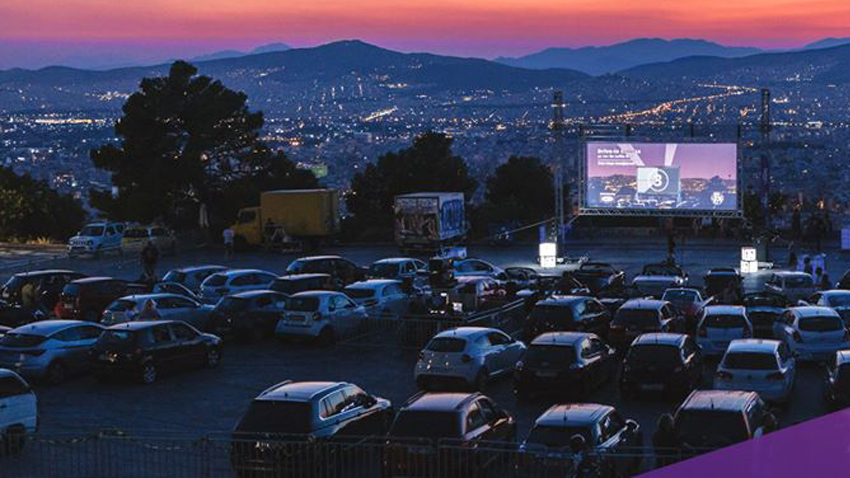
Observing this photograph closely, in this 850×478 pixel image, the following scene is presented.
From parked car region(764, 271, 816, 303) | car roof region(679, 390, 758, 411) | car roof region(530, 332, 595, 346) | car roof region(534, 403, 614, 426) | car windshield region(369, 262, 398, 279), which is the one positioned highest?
car roof region(534, 403, 614, 426)

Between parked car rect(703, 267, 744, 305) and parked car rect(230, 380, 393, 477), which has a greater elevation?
parked car rect(230, 380, 393, 477)

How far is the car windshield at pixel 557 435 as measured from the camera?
1370cm

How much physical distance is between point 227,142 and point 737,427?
44243mm

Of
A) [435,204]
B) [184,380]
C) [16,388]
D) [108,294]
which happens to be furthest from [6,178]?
[16,388]

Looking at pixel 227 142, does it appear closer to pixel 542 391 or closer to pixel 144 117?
pixel 144 117

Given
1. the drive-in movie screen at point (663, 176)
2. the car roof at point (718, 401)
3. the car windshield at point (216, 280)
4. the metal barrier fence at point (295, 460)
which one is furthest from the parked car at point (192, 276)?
the car roof at point (718, 401)

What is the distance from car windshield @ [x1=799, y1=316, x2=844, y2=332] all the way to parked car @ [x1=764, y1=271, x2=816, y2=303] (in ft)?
28.9

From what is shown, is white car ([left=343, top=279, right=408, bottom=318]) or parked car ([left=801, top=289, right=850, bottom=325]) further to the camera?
white car ([left=343, top=279, right=408, bottom=318])

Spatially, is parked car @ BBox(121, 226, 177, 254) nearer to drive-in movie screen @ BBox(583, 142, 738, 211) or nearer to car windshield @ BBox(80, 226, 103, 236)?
car windshield @ BBox(80, 226, 103, 236)

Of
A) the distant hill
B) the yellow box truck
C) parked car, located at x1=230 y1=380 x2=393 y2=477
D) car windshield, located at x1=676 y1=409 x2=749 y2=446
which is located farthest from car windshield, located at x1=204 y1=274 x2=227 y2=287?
the distant hill

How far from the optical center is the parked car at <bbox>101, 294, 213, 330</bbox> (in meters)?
26.5

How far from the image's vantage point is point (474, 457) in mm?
12641

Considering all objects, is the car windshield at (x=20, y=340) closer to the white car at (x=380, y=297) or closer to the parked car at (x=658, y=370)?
the white car at (x=380, y=297)

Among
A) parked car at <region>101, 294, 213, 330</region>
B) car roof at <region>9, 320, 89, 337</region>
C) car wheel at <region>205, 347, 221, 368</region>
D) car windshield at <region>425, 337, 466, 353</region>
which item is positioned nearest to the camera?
car windshield at <region>425, 337, 466, 353</region>
